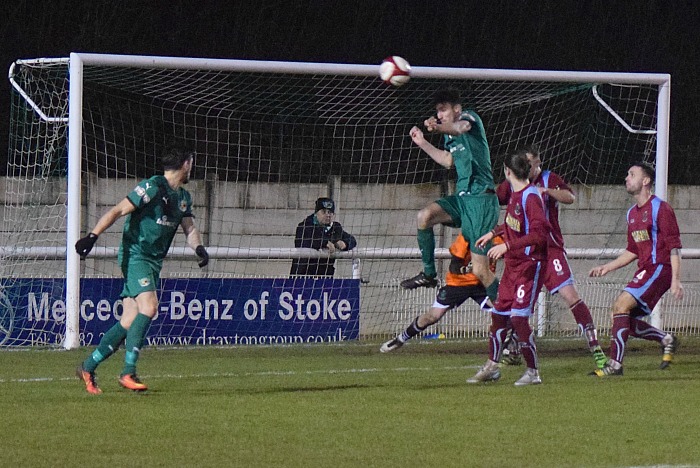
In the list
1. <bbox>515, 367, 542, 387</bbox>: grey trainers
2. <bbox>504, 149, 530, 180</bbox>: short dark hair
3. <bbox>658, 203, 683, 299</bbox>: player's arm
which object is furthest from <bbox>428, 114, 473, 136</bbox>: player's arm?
<bbox>515, 367, 542, 387</bbox>: grey trainers

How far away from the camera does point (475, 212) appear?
10828 mm

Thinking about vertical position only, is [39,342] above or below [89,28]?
below

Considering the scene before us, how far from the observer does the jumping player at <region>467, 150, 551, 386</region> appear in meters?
9.44

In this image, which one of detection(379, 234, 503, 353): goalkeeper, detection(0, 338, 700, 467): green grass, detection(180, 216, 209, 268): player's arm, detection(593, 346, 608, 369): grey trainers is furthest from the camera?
detection(379, 234, 503, 353): goalkeeper

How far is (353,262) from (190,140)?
279cm

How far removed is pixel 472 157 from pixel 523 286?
1.55m

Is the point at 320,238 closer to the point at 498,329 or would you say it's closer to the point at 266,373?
the point at 266,373

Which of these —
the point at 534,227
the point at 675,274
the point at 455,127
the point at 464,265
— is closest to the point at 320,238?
the point at 464,265

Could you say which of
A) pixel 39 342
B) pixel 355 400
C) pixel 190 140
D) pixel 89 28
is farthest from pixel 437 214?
pixel 89 28

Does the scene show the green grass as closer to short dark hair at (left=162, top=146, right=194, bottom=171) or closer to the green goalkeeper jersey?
the green goalkeeper jersey

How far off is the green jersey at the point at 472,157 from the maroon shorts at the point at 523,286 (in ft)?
4.19

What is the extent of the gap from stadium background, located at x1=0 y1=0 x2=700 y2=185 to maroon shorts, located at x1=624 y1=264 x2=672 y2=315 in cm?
887

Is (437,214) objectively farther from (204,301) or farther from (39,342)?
(39,342)

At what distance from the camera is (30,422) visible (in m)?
7.55
